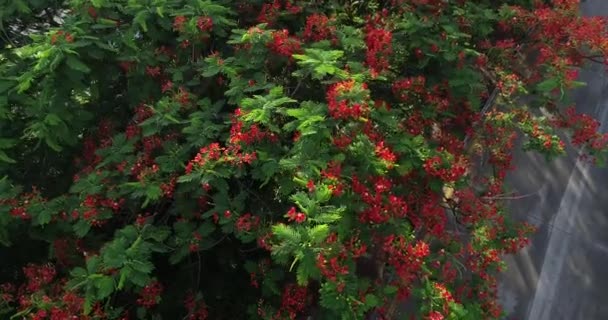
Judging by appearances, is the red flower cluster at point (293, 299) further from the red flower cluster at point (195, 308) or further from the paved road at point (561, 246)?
the paved road at point (561, 246)

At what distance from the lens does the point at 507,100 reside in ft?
15.8

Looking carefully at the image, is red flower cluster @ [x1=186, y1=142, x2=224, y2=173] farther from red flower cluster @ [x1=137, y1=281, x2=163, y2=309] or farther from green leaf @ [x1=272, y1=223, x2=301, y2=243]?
red flower cluster @ [x1=137, y1=281, x2=163, y2=309]

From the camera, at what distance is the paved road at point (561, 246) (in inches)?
245

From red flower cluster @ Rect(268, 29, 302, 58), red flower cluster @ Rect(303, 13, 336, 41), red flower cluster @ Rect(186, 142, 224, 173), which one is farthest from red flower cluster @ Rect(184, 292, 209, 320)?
red flower cluster @ Rect(303, 13, 336, 41)

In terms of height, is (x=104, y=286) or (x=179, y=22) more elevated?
(x=179, y=22)

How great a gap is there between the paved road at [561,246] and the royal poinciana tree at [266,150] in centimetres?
194

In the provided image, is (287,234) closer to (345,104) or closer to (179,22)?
(345,104)

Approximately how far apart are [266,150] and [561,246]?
4.68m

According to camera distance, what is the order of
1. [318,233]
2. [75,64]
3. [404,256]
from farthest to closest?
1. [75,64]
2. [404,256]
3. [318,233]

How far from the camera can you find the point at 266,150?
3.61 meters

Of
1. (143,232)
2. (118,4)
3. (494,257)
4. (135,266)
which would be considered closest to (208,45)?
(118,4)

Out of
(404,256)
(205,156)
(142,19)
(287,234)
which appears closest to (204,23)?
(142,19)

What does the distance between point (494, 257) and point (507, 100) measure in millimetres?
1423

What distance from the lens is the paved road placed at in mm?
6223
